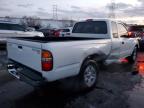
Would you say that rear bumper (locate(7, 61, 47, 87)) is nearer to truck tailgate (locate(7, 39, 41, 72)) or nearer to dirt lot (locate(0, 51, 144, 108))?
truck tailgate (locate(7, 39, 41, 72))

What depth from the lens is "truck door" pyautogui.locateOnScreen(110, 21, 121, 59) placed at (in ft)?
23.7

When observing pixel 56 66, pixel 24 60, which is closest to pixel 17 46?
pixel 24 60

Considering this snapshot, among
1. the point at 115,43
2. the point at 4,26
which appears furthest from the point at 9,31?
the point at 115,43

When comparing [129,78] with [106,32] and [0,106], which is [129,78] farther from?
[0,106]

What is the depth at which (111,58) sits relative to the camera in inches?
286

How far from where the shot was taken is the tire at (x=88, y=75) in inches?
230

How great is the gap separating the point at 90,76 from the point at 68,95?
81 cm

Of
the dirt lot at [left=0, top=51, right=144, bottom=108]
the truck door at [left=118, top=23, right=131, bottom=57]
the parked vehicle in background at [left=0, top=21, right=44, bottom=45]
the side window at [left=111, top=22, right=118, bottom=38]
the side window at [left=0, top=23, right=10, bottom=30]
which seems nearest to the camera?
the dirt lot at [left=0, top=51, right=144, bottom=108]

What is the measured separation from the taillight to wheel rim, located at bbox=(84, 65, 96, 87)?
154 centimetres

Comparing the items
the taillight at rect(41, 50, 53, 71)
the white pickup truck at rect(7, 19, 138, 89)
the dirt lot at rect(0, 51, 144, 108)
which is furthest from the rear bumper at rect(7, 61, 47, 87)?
the dirt lot at rect(0, 51, 144, 108)

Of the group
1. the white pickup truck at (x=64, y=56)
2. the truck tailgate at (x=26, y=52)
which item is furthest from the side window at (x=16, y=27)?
the truck tailgate at (x=26, y=52)

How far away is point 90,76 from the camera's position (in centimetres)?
622

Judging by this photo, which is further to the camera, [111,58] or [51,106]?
[111,58]

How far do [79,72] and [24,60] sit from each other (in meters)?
1.33
